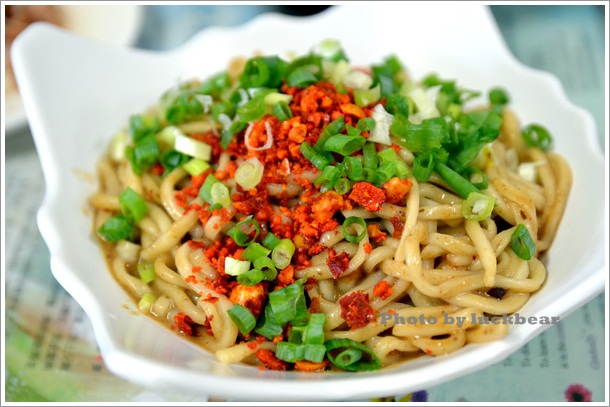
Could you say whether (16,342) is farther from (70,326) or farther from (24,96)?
(24,96)

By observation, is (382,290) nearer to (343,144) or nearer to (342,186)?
(342,186)

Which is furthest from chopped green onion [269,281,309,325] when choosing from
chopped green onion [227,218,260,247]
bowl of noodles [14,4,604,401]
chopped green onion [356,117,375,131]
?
chopped green onion [356,117,375,131]

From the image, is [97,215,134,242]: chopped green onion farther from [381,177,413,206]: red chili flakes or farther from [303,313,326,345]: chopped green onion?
[381,177,413,206]: red chili flakes

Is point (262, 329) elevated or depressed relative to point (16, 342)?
elevated

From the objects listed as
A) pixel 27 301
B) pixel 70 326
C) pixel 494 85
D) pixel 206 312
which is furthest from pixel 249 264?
pixel 494 85

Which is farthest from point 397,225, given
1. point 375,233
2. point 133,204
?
point 133,204

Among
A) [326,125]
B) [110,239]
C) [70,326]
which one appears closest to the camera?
[326,125]
